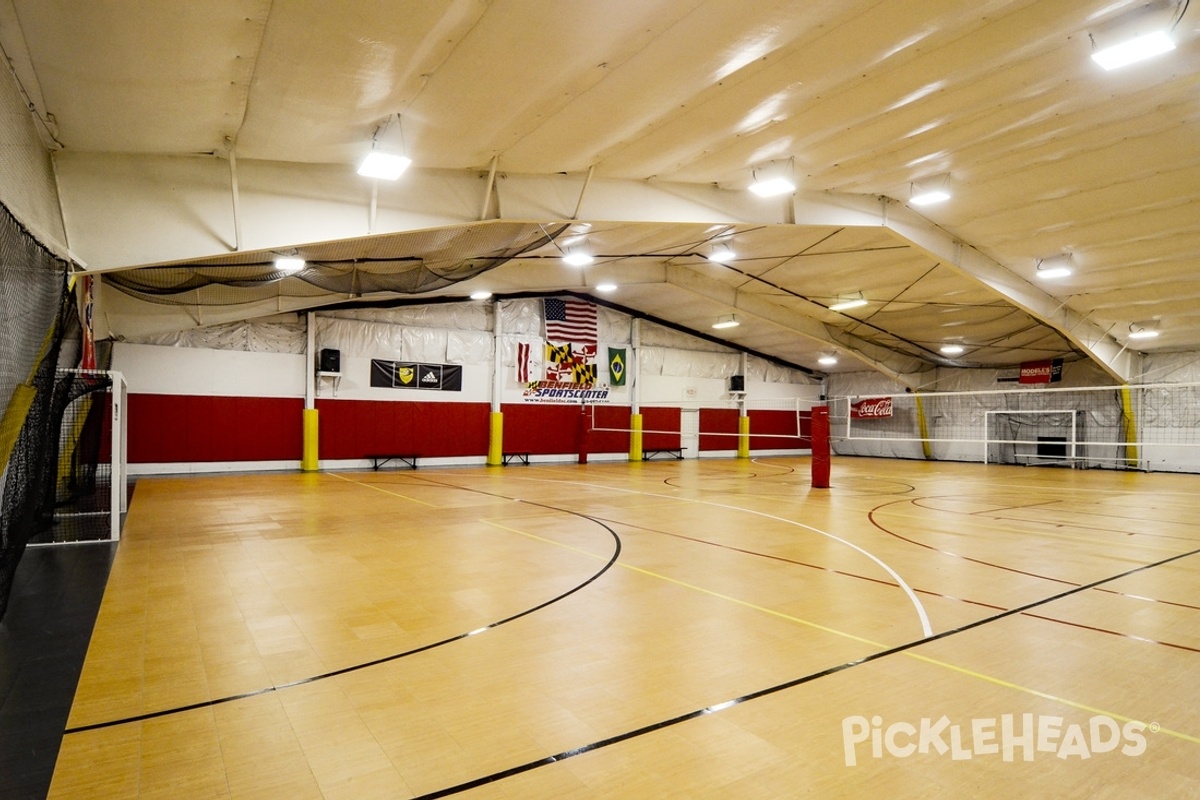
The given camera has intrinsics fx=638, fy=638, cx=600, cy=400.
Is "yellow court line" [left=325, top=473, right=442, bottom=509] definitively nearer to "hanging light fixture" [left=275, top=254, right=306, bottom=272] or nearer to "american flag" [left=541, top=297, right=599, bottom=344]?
"hanging light fixture" [left=275, top=254, right=306, bottom=272]

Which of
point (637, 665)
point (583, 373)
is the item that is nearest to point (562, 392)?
point (583, 373)

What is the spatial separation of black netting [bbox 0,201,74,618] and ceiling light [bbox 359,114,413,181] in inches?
118

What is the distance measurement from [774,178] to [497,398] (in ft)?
37.9

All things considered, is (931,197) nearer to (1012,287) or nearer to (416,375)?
(1012,287)

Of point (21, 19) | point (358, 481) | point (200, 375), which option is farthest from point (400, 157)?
point (200, 375)

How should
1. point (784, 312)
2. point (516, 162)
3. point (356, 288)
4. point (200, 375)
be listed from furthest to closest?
point (784, 312) < point (200, 375) < point (356, 288) < point (516, 162)

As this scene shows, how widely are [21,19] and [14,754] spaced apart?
4.47 m

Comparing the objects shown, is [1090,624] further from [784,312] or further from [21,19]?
[784,312]

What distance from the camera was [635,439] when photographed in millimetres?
21297

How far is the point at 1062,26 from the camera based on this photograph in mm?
5785

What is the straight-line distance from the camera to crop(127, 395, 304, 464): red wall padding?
14.1 metres

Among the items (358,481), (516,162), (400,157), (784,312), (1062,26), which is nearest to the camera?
(1062,26)

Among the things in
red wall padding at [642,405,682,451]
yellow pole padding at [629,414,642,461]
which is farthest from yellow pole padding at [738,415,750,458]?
yellow pole padding at [629,414,642,461]

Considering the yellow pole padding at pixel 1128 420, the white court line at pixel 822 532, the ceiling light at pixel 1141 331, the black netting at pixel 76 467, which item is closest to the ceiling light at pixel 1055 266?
the ceiling light at pixel 1141 331
